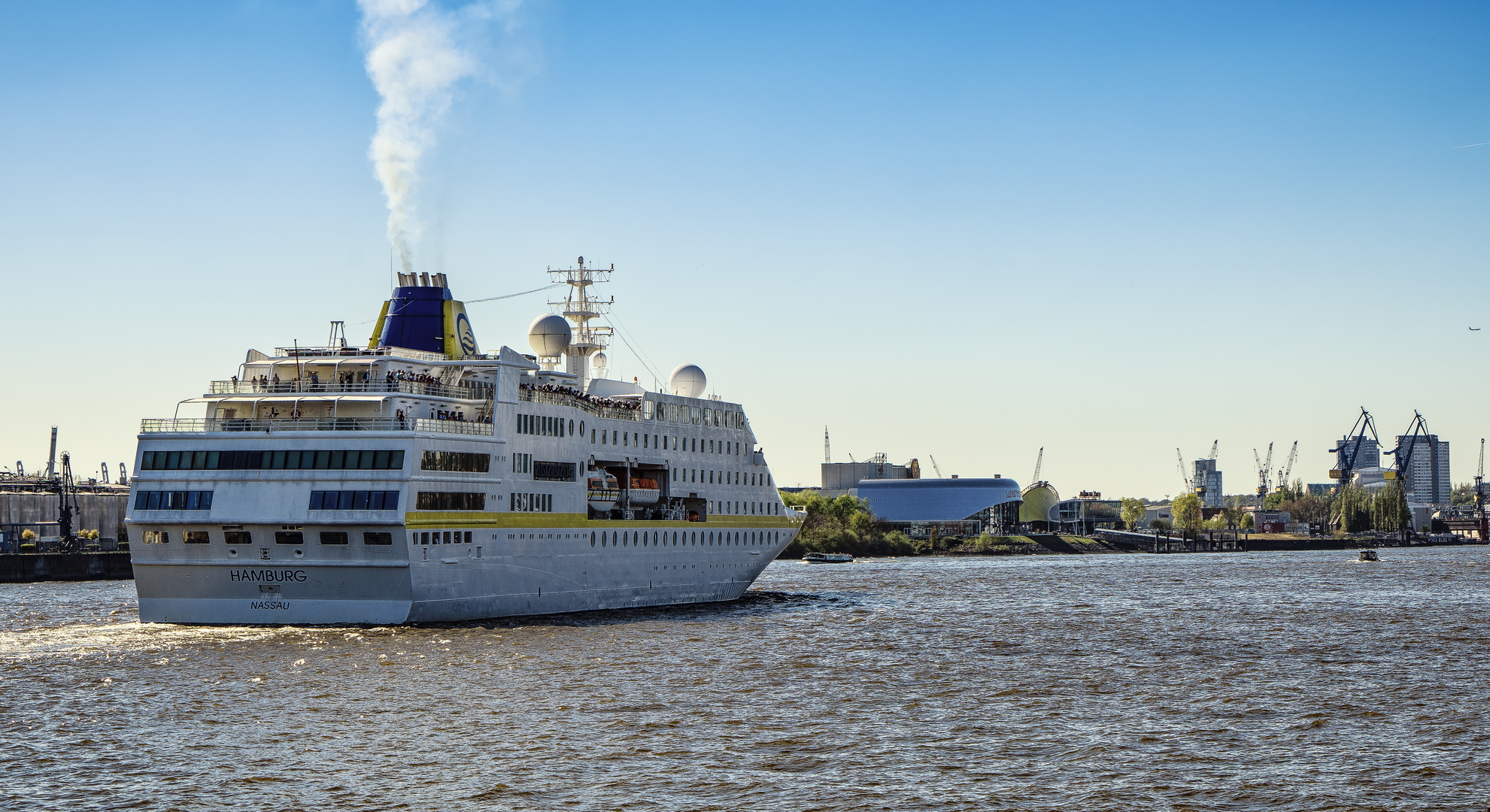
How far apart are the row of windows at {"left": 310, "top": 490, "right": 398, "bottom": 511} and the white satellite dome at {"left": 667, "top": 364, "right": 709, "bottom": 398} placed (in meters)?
33.0

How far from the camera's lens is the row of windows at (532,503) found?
60406 millimetres

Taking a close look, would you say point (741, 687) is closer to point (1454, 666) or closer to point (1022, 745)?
point (1022, 745)

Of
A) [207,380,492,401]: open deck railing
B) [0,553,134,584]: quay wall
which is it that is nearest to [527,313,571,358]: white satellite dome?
[207,380,492,401]: open deck railing

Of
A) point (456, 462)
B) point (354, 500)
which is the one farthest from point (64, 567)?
point (354, 500)

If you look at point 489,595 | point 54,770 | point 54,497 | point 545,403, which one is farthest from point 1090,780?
point 54,497

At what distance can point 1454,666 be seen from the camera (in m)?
49.8

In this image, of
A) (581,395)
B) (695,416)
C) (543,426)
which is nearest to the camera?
(543,426)

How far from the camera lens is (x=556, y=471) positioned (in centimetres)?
6381

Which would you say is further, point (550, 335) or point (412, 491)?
point (550, 335)

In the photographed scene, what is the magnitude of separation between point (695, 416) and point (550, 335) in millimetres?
9058

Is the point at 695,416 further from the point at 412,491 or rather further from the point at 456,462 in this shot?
the point at 412,491

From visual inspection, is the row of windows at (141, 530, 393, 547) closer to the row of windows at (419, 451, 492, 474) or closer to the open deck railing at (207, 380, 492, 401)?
the row of windows at (419, 451, 492, 474)

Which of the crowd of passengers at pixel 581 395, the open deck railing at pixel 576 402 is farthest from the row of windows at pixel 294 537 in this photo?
the crowd of passengers at pixel 581 395

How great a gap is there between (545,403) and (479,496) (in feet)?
23.9
